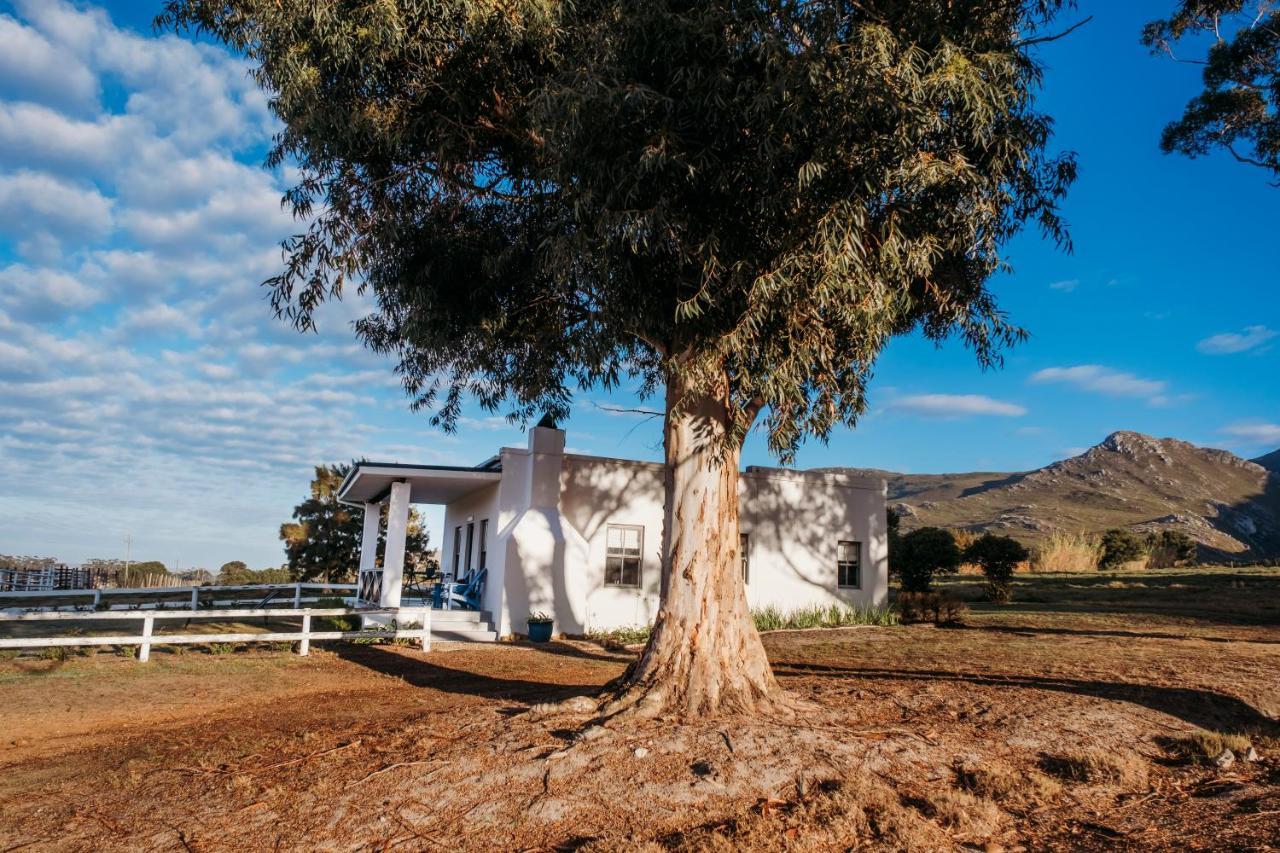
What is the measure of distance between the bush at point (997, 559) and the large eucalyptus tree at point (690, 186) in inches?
511

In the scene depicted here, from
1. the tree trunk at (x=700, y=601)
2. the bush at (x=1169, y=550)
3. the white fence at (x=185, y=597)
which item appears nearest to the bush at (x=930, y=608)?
the tree trunk at (x=700, y=601)

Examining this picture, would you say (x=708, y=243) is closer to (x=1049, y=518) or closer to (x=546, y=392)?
(x=546, y=392)

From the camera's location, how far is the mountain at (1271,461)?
334 ft

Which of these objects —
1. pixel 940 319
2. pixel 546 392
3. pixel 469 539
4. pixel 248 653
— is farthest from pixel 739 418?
pixel 469 539

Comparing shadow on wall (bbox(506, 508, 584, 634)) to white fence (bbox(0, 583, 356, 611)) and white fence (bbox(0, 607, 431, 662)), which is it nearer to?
white fence (bbox(0, 607, 431, 662))

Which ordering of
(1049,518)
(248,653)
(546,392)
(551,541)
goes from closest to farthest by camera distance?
1. (546,392)
2. (248,653)
3. (551,541)
4. (1049,518)

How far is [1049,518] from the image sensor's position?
73.5m

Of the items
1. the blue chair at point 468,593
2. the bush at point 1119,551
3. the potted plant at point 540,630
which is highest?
the bush at point 1119,551

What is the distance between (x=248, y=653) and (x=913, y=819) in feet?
42.7

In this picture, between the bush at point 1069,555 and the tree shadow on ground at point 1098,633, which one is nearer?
the tree shadow on ground at point 1098,633

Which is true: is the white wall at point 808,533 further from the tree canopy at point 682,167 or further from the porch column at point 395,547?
the tree canopy at point 682,167

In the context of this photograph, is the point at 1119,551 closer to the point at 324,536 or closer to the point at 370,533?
the point at 370,533

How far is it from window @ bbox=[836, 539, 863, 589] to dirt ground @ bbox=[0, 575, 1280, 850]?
329 inches

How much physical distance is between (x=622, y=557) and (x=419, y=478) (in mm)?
4898
